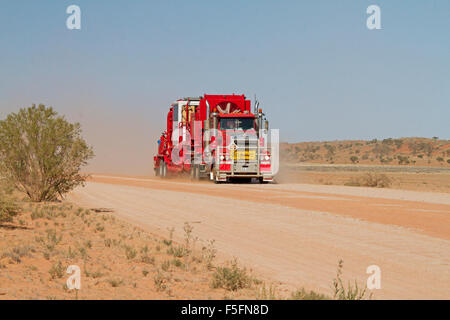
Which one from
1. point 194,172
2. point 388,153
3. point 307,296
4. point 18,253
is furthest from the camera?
point 388,153

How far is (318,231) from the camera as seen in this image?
15.0m

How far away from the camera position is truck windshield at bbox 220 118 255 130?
116ft

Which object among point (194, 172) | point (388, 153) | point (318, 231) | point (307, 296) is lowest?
point (318, 231)

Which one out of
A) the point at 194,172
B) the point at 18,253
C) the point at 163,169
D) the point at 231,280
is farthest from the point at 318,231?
the point at 163,169

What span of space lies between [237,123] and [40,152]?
16.8 meters

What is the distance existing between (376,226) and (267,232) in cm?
285

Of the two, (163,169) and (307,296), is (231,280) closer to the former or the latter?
(307,296)

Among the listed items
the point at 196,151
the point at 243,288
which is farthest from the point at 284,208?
the point at 196,151

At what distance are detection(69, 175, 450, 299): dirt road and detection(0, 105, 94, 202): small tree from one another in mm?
1873

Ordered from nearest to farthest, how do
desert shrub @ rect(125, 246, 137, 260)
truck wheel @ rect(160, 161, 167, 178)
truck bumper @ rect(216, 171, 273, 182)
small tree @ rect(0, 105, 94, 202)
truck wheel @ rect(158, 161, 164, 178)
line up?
desert shrub @ rect(125, 246, 137, 260)
small tree @ rect(0, 105, 94, 202)
truck bumper @ rect(216, 171, 273, 182)
truck wheel @ rect(160, 161, 167, 178)
truck wheel @ rect(158, 161, 164, 178)

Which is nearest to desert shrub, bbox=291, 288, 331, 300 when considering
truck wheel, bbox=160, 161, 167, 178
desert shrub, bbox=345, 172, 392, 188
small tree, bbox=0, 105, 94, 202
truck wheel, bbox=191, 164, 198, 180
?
small tree, bbox=0, 105, 94, 202

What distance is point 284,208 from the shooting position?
67.3ft

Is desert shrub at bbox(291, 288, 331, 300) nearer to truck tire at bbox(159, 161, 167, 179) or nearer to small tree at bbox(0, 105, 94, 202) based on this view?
small tree at bbox(0, 105, 94, 202)

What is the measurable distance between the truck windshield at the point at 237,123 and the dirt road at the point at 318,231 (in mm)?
9531
